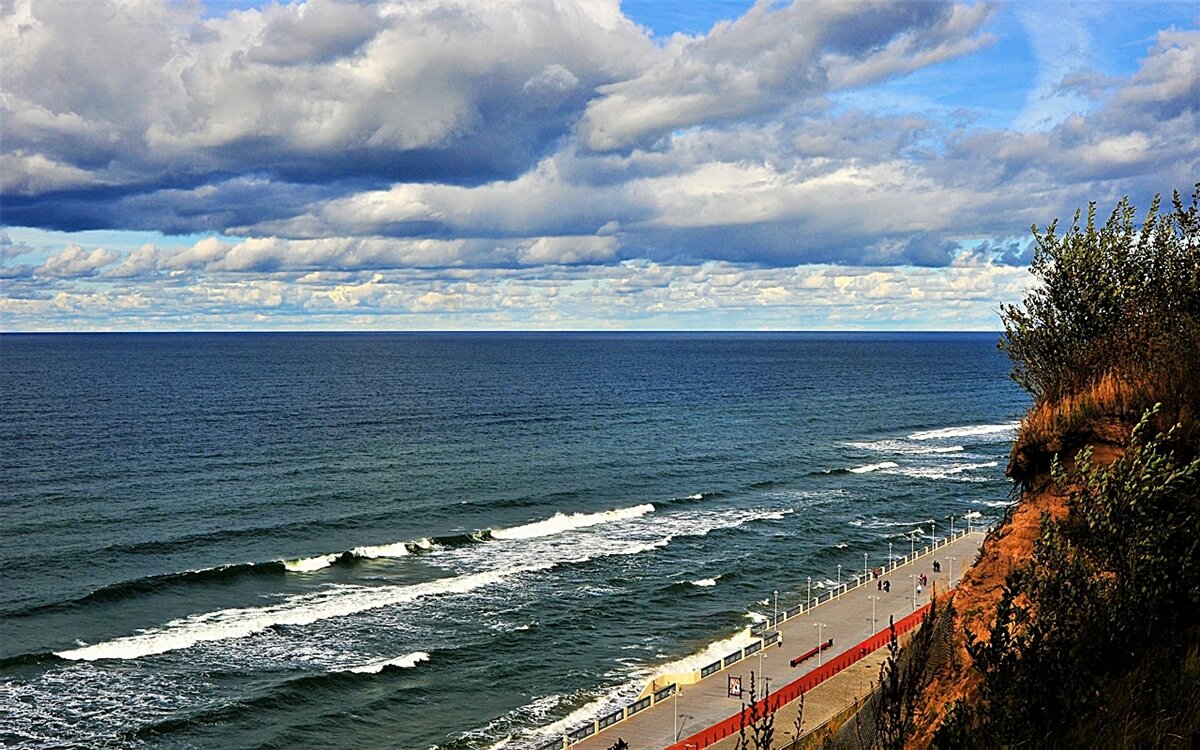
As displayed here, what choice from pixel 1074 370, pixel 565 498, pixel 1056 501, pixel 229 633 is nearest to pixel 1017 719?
pixel 1056 501

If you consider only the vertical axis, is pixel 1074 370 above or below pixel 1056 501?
above

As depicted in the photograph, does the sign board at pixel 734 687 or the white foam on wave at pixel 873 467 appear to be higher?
the white foam on wave at pixel 873 467

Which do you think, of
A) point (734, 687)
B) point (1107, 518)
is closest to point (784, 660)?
point (734, 687)

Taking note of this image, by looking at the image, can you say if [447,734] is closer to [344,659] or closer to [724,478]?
[344,659]

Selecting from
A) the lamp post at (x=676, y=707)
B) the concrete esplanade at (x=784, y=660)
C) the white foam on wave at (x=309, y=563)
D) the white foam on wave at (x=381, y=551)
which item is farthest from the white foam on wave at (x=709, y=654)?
the white foam on wave at (x=309, y=563)

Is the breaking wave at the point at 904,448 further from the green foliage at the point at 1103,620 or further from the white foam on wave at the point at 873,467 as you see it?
the green foliage at the point at 1103,620

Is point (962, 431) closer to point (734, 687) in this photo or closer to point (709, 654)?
point (709, 654)

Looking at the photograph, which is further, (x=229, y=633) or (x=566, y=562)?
(x=566, y=562)
